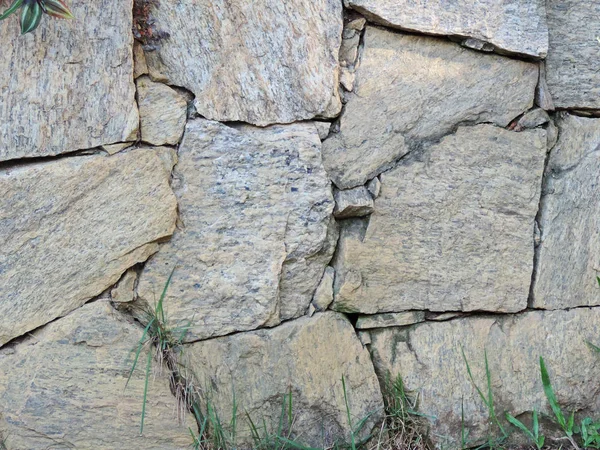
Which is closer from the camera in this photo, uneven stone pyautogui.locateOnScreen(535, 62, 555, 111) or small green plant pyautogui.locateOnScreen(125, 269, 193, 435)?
small green plant pyautogui.locateOnScreen(125, 269, 193, 435)

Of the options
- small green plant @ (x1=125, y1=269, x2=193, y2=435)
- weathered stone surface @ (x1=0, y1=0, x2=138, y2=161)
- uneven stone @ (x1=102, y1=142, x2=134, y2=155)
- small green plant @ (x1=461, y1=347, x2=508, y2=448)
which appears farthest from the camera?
small green plant @ (x1=461, y1=347, x2=508, y2=448)

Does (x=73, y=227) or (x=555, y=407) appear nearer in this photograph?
(x=73, y=227)

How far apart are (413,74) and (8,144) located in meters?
1.11

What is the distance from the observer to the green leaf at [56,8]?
1626 millimetres

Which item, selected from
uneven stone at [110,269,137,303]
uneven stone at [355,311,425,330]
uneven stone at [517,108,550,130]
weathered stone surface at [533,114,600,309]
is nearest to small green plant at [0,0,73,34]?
uneven stone at [110,269,137,303]

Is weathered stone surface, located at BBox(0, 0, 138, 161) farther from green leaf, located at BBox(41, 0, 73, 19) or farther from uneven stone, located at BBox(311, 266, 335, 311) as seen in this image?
uneven stone, located at BBox(311, 266, 335, 311)

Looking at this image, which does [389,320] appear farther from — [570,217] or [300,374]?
[570,217]

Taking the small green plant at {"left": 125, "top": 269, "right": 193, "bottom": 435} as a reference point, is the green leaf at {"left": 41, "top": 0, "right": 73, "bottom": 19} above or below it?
above

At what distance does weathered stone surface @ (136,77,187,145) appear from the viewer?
1867 mm

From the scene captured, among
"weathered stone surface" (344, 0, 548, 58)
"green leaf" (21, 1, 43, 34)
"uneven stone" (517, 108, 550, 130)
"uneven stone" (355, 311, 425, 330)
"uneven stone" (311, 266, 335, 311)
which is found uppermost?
"weathered stone surface" (344, 0, 548, 58)

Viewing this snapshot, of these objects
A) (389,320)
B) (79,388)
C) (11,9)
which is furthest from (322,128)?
(79,388)

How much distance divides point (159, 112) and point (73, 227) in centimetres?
38

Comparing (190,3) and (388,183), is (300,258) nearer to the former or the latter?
(388,183)

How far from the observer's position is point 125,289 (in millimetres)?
1922
